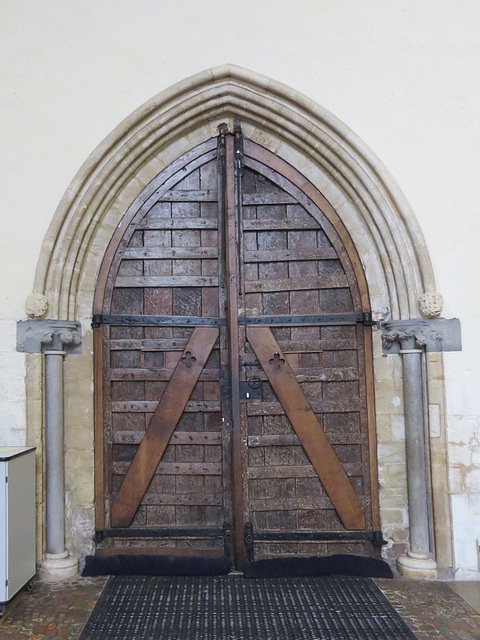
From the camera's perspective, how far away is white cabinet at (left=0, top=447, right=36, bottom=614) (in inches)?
125

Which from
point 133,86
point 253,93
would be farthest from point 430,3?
point 133,86

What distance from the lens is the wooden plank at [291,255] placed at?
4031 mm

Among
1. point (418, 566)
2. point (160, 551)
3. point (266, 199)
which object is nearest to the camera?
point (418, 566)

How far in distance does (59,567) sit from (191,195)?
273 cm

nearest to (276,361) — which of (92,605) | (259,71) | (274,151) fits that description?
(274,151)

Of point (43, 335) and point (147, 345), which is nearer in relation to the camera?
point (43, 335)

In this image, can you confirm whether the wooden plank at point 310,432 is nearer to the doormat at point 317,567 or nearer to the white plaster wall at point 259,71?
the doormat at point 317,567

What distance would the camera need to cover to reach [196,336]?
400 cm

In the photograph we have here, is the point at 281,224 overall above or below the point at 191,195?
below

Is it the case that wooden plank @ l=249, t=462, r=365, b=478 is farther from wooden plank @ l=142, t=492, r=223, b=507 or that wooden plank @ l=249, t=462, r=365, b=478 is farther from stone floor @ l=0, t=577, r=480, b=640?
stone floor @ l=0, t=577, r=480, b=640

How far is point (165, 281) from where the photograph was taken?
4.03m

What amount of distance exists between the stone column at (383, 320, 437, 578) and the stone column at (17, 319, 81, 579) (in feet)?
7.43

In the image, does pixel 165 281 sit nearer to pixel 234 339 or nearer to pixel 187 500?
pixel 234 339

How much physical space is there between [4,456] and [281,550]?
1.97 metres
